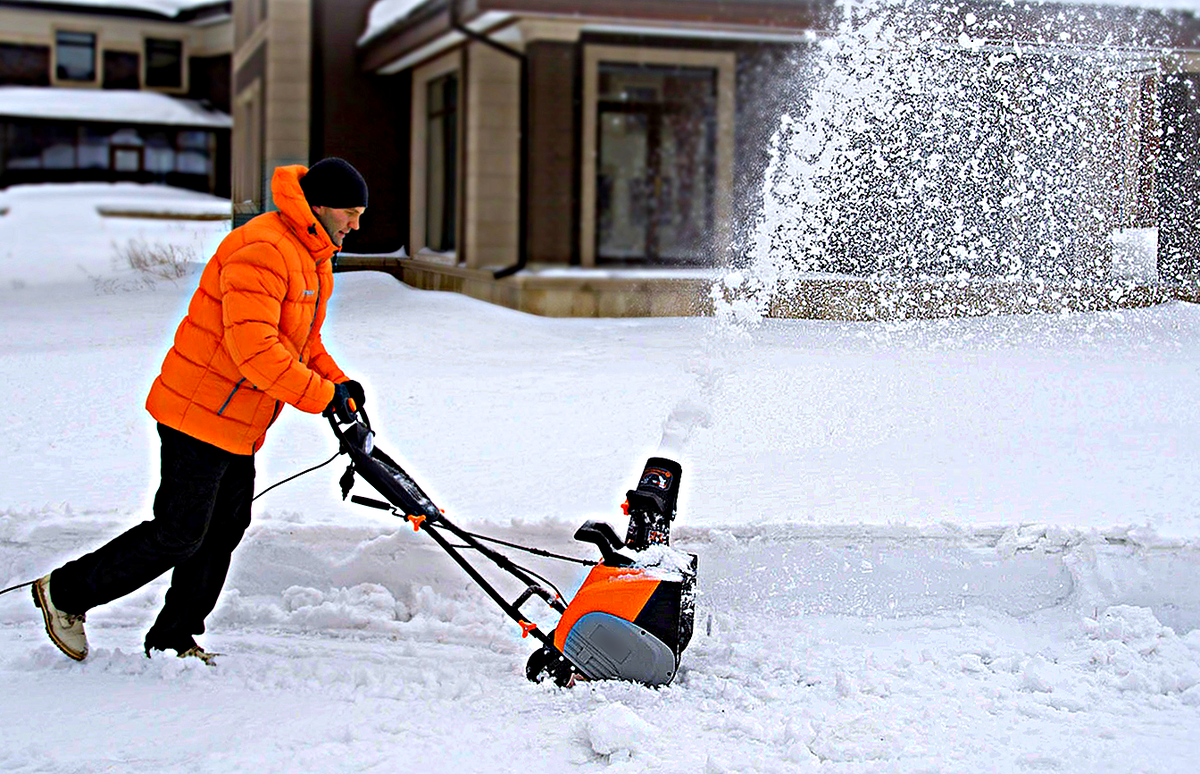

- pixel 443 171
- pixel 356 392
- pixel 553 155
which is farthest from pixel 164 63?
pixel 356 392

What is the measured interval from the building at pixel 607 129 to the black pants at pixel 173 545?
6.26 meters

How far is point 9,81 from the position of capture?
26.0 m

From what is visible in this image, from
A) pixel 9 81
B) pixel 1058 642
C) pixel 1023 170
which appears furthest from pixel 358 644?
pixel 9 81

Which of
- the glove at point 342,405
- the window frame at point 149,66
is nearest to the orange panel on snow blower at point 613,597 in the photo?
the glove at point 342,405

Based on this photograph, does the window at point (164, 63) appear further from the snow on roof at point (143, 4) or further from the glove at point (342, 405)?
the glove at point (342, 405)

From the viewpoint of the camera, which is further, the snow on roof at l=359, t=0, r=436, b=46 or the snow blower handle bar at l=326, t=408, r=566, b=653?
the snow on roof at l=359, t=0, r=436, b=46

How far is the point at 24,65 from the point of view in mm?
26078

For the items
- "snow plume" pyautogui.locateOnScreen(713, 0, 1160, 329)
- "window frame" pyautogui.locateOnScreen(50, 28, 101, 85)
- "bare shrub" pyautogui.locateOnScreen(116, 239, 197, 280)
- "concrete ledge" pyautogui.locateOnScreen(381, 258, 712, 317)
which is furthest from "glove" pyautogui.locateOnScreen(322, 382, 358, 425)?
"window frame" pyautogui.locateOnScreen(50, 28, 101, 85)

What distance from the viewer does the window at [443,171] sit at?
36.7 feet

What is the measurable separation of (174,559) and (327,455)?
86.9 inches

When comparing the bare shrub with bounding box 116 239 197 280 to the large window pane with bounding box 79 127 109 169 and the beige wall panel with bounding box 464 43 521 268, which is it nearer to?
the beige wall panel with bounding box 464 43 521 268

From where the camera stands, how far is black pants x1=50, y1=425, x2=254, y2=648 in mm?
3117

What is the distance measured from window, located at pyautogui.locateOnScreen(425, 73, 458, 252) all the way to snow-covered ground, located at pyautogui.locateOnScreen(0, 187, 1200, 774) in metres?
3.95

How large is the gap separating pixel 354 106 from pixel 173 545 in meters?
9.44
